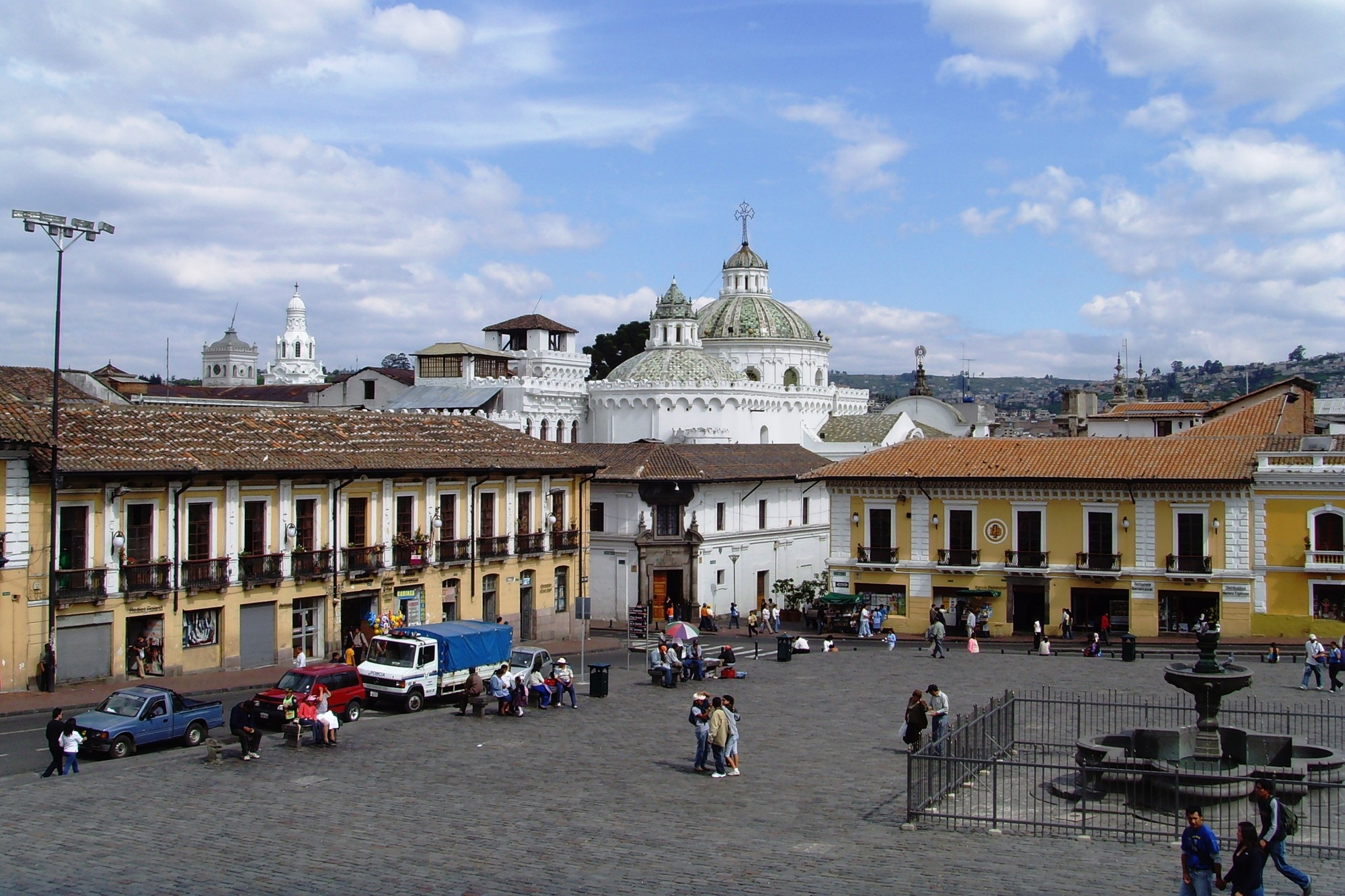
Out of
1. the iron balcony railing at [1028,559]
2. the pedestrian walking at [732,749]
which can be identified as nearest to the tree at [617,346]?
the iron balcony railing at [1028,559]

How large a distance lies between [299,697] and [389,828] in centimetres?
752

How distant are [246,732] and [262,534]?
47.5 ft

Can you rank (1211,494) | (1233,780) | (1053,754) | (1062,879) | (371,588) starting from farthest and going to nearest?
(1211,494), (371,588), (1053,754), (1233,780), (1062,879)

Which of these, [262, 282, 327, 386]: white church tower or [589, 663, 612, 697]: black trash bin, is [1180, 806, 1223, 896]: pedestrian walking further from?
[262, 282, 327, 386]: white church tower

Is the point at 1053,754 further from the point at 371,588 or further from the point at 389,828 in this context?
the point at 371,588

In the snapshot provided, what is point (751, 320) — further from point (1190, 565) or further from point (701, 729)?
point (701, 729)

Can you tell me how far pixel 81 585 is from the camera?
3172cm

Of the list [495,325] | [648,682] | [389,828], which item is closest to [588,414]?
[495,325]

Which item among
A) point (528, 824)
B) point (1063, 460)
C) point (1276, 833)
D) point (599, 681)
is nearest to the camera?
point (1276, 833)

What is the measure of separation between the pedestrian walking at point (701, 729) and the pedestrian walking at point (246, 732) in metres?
7.60

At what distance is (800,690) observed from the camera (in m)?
32.5

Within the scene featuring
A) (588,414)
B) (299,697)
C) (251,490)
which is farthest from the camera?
(588,414)

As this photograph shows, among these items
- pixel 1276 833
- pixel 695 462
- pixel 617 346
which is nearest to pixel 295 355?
pixel 617 346

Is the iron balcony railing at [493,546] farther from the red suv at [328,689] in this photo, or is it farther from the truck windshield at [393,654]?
the red suv at [328,689]
